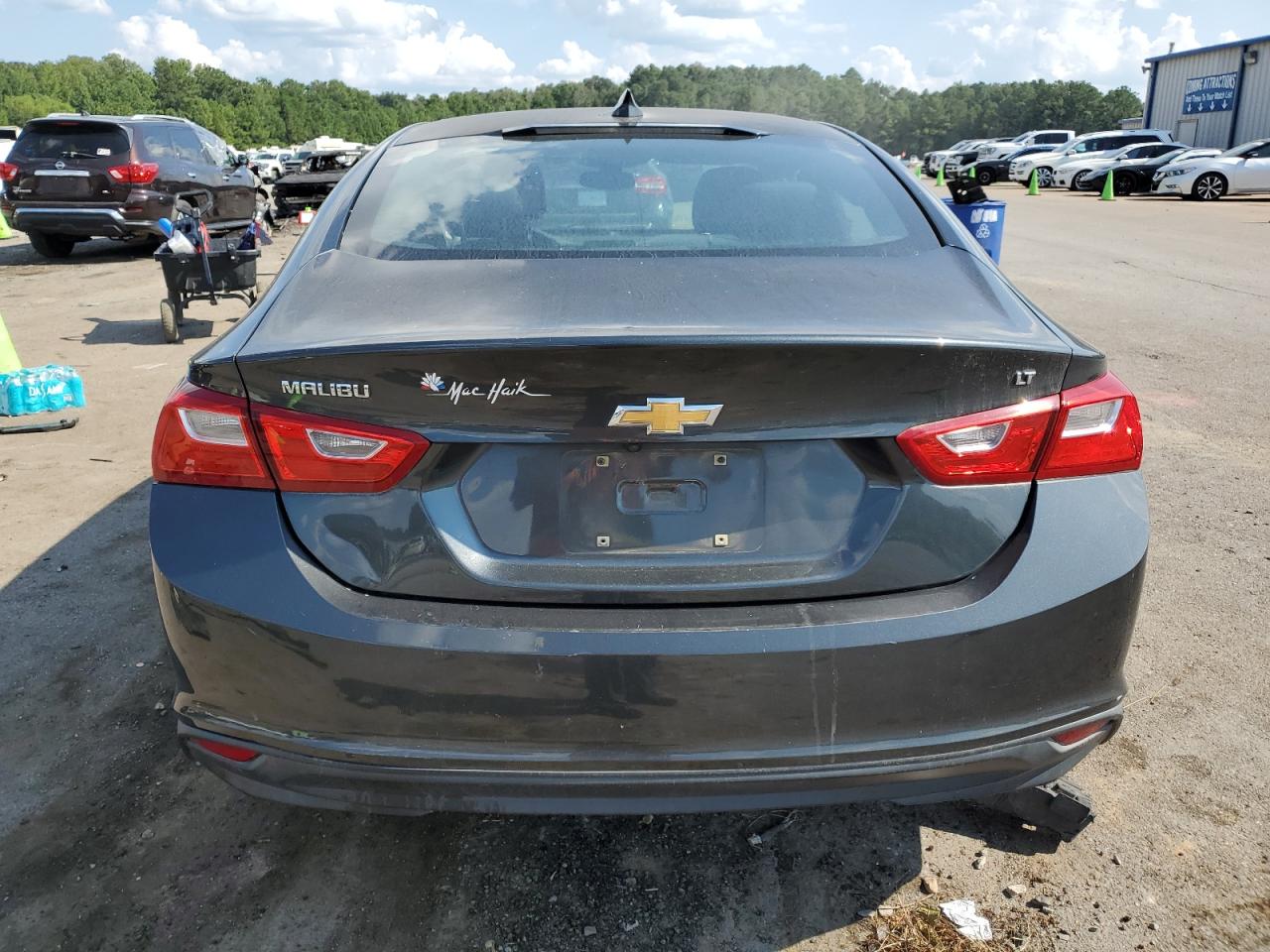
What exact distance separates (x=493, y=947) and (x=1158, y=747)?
194 cm

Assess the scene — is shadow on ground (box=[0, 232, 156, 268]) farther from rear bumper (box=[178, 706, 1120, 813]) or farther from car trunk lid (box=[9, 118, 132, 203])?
rear bumper (box=[178, 706, 1120, 813])

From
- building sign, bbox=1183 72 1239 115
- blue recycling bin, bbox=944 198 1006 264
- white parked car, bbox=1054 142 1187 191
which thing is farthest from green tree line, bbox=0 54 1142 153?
blue recycling bin, bbox=944 198 1006 264

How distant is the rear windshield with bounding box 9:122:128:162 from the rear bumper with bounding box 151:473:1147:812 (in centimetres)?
1384

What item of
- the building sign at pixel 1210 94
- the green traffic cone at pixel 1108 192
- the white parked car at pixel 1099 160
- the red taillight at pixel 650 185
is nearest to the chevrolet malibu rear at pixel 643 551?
the red taillight at pixel 650 185

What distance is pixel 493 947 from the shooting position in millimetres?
2092

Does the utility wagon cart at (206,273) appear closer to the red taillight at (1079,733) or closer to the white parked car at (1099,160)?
the red taillight at (1079,733)

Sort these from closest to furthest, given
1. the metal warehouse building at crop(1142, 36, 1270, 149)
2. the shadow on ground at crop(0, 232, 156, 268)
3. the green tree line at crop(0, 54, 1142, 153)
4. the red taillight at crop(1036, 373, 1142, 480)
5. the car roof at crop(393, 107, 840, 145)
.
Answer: the red taillight at crop(1036, 373, 1142, 480) → the car roof at crop(393, 107, 840, 145) → the shadow on ground at crop(0, 232, 156, 268) → the metal warehouse building at crop(1142, 36, 1270, 149) → the green tree line at crop(0, 54, 1142, 153)

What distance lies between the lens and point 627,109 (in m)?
3.13

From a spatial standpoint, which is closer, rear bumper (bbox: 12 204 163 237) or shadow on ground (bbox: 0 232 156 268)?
rear bumper (bbox: 12 204 163 237)

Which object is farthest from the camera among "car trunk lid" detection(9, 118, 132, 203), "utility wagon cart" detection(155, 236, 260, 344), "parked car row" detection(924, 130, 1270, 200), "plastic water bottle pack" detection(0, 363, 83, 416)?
"parked car row" detection(924, 130, 1270, 200)

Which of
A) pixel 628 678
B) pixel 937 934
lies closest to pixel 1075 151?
pixel 937 934

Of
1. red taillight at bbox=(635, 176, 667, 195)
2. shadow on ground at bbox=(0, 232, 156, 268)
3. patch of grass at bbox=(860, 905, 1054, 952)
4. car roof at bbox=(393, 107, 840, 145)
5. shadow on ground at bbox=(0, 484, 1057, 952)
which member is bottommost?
patch of grass at bbox=(860, 905, 1054, 952)

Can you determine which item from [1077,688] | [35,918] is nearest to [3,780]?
[35,918]

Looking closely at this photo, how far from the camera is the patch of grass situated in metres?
2.09
